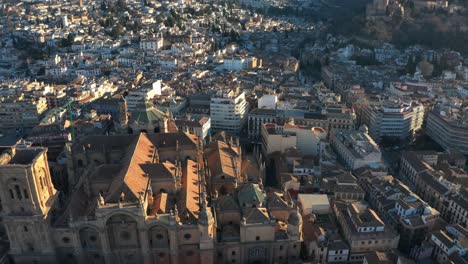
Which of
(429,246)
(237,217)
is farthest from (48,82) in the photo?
(429,246)

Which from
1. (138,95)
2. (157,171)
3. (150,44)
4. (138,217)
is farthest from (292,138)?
(150,44)

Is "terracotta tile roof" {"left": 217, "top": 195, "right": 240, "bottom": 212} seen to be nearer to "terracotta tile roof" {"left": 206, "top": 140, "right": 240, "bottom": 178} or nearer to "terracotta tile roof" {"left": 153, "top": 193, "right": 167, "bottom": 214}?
"terracotta tile roof" {"left": 206, "top": 140, "right": 240, "bottom": 178}

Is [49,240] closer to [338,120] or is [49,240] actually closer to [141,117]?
[141,117]

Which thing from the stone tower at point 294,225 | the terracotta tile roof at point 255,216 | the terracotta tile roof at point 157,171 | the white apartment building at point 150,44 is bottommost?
the white apartment building at point 150,44

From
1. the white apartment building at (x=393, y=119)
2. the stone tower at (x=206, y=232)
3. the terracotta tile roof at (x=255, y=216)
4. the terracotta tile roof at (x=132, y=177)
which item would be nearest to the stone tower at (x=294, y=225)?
the terracotta tile roof at (x=255, y=216)

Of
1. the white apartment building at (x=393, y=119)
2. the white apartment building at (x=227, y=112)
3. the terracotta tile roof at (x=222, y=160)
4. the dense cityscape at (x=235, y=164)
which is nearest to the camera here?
the dense cityscape at (x=235, y=164)

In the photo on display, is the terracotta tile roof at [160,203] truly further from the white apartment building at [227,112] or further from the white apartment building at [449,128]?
the white apartment building at [449,128]
